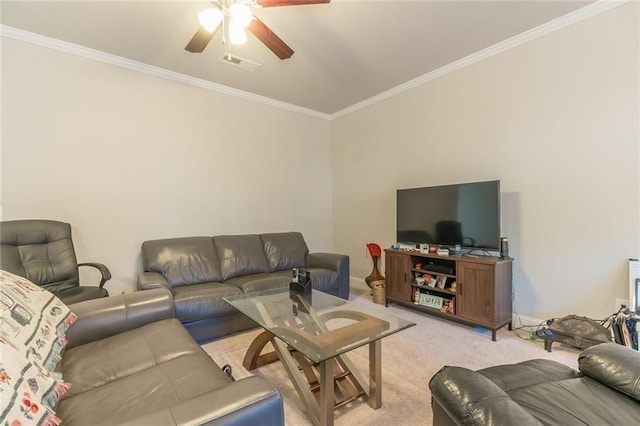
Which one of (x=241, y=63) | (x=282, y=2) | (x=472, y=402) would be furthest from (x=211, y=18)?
(x=472, y=402)

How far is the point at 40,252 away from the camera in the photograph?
2.42 m

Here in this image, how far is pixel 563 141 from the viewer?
8.40ft

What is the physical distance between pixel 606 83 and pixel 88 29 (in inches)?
174

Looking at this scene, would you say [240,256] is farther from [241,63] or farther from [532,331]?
[532,331]

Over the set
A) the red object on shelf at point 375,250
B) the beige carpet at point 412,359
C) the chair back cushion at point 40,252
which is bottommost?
the beige carpet at point 412,359

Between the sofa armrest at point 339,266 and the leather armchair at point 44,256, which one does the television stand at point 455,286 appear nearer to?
the sofa armrest at point 339,266

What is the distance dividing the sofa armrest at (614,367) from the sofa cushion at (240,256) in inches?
113

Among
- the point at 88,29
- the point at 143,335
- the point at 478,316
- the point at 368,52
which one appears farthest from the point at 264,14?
the point at 478,316

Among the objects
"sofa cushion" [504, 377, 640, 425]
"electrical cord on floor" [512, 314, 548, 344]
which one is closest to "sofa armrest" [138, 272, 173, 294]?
"sofa cushion" [504, 377, 640, 425]

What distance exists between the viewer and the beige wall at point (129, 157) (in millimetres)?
2650

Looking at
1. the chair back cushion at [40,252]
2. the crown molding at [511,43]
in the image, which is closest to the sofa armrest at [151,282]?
the chair back cushion at [40,252]

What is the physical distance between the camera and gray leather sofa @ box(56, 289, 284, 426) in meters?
0.85

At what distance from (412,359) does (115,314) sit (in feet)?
6.80

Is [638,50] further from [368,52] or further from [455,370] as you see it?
[455,370]
